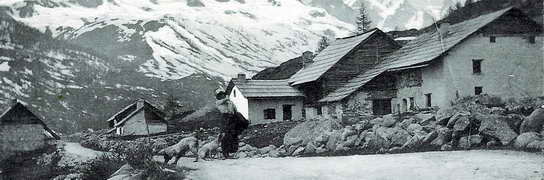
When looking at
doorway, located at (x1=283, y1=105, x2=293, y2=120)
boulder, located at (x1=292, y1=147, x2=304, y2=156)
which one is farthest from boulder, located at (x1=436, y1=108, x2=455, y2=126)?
doorway, located at (x1=283, y1=105, x2=293, y2=120)

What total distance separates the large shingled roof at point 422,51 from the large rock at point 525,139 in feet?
55.6


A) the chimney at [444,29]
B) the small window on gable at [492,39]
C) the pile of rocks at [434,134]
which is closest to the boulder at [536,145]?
the pile of rocks at [434,134]

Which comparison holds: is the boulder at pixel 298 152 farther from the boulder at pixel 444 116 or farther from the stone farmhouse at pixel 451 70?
the stone farmhouse at pixel 451 70

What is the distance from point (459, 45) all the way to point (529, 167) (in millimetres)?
22267

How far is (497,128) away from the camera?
1528cm

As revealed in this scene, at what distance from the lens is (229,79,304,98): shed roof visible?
4212 centimetres

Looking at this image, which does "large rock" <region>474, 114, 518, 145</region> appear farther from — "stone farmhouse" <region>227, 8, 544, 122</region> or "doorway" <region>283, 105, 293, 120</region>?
"doorway" <region>283, 105, 293, 120</region>

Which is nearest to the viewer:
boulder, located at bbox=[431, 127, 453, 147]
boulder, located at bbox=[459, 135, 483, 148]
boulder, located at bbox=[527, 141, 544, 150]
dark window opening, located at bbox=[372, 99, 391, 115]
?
boulder, located at bbox=[527, 141, 544, 150]

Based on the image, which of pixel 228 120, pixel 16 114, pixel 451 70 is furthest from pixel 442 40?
pixel 16 114

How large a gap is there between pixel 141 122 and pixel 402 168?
4954 centimetres

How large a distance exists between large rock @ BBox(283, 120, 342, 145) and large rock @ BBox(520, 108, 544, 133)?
28.4ft

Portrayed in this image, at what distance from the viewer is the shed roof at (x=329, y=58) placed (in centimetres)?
4122

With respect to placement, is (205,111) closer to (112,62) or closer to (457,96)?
(457,96)

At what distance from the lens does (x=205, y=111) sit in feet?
185
